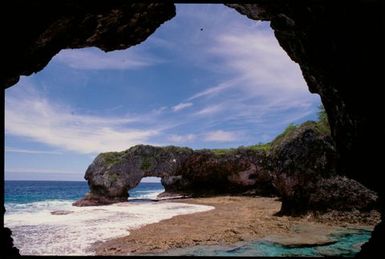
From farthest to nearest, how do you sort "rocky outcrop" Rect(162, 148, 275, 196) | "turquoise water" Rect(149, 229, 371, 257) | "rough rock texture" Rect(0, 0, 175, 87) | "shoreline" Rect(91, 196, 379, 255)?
"rocky outcrop" Rect(162, 148, 275, 196) < "shoreline" Rect(91, 196, 379, 255) < "turquoise water" Rect(149, 229, 371, 257) < "rough rock texture" Rect(0, 0, 175, 87)

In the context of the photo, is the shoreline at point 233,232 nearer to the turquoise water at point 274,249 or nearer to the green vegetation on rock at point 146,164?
the turquoise water at point 274,249

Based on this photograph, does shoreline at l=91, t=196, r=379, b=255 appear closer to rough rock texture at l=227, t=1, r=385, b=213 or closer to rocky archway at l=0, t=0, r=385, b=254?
rough rock texture at l=227, t=1, r=385, b=213

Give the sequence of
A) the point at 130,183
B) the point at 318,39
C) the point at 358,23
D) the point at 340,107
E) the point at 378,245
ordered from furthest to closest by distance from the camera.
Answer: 1. the point at 130,183
2. the point at 340,107
3. the point at 318,39
4. the point at 358,23
5. the point at 378,245

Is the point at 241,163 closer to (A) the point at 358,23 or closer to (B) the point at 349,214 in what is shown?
(B) the point at 349,214

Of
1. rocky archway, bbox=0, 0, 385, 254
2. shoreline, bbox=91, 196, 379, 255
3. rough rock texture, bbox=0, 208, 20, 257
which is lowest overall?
shoreline, bbox=91, 196, 379, 255

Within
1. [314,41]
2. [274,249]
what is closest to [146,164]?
[274,249]

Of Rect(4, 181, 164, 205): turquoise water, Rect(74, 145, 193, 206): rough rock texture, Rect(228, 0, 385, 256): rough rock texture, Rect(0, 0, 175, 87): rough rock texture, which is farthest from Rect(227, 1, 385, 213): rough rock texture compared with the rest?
Rect(4, 181, 164, 205): turquoise water

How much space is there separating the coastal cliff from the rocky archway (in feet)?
25.5

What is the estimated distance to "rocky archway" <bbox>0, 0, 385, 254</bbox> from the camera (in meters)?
5.77

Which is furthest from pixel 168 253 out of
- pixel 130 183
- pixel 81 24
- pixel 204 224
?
pixel 130 183

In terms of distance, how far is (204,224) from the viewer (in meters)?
17.4

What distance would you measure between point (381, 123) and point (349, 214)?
10698 mm

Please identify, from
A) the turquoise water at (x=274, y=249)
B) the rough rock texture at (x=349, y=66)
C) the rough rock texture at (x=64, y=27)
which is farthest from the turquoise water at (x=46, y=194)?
the rough rock texture at (x=349, y=66)

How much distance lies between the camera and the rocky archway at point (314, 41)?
5.77 meters
